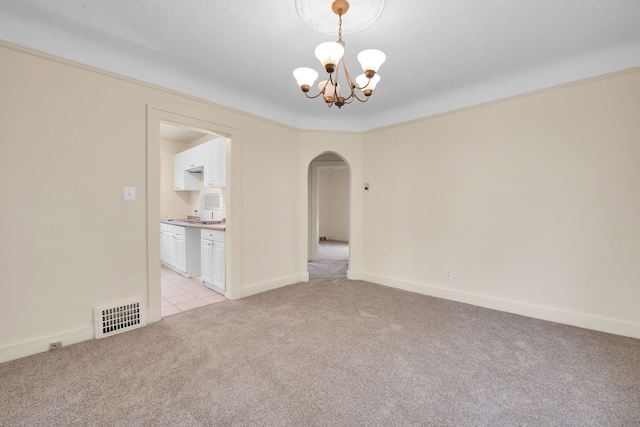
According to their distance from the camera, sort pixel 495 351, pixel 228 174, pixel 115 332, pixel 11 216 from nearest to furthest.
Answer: pixel 11 216 → pixel 495 351 → pixel 115 332 → pixel 228 174

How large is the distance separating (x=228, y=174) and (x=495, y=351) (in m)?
3.14

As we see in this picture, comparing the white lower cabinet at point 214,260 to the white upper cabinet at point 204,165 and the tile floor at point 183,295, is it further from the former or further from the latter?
the white upper cabinet at point 204,165

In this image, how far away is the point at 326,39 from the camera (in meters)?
2.26

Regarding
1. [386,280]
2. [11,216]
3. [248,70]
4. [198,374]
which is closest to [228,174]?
[248,70]

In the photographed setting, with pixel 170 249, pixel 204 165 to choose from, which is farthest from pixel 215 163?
pixel 170 249

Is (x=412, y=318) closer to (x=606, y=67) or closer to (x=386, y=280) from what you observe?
(x=386, y=280)

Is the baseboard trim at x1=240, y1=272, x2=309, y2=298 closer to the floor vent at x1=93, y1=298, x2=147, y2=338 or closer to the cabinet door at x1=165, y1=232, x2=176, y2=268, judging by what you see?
the floor vent at x1=93, y1=298, x2=147, y2=338

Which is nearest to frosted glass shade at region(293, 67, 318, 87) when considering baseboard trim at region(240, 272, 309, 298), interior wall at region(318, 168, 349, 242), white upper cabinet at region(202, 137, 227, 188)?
baseboard trim at region(240, 272, 309, 298)

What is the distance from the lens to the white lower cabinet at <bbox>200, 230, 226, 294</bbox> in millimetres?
3510

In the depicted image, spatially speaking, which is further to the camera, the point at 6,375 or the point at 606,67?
the point at 606,67

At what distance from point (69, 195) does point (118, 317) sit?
3.61 feet

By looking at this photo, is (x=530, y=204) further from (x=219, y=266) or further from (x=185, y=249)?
(x=185, y=249)

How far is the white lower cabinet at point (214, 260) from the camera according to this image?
3510 millimetres

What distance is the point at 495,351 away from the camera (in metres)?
2.17
